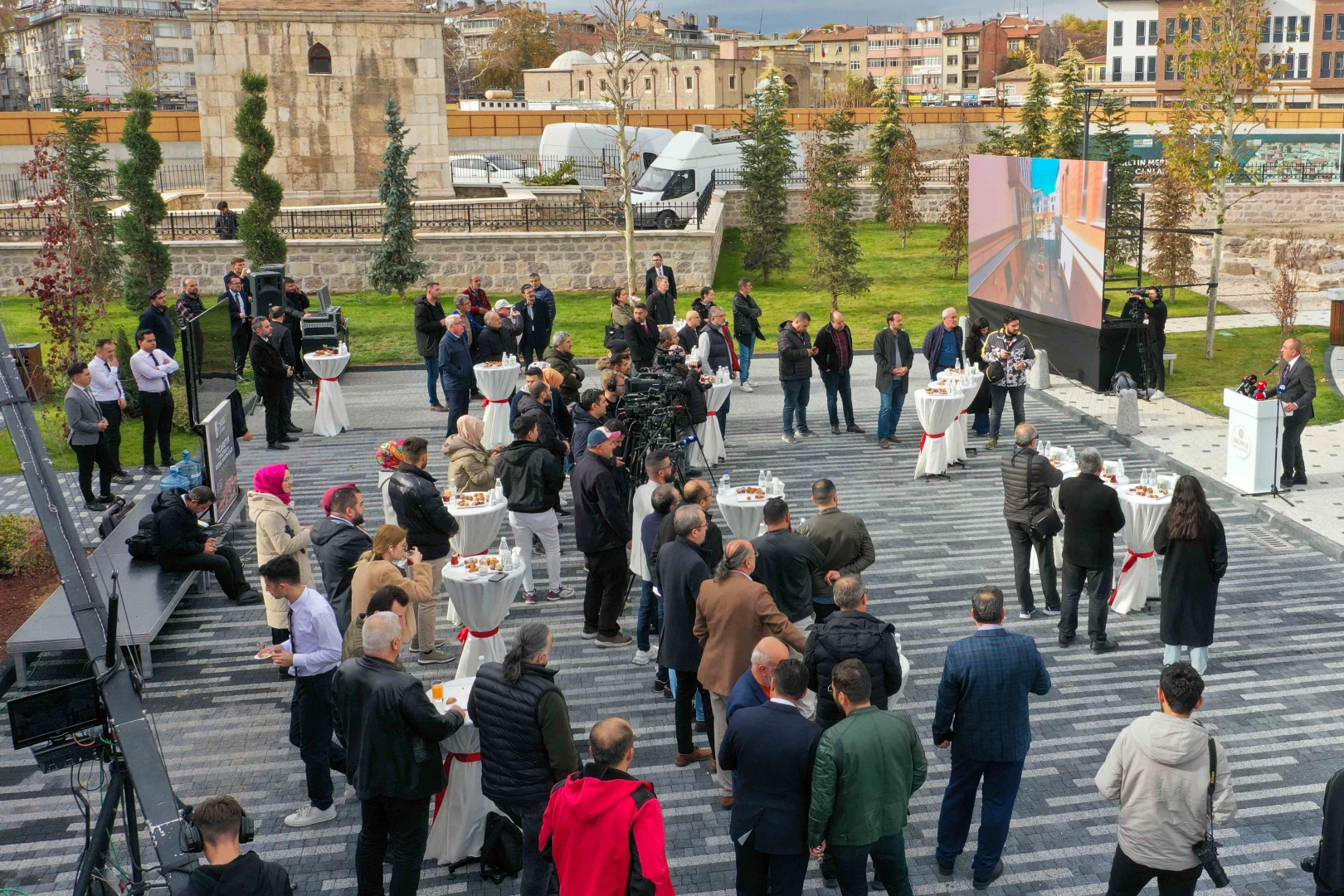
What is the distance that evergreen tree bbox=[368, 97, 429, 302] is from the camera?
80.0 feet

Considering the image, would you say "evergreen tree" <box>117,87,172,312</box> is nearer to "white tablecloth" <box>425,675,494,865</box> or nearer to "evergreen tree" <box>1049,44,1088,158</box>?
"white tablecloth" <box>425,675,494,865</box>

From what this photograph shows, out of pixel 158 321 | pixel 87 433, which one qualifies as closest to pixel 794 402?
pixel 158 321

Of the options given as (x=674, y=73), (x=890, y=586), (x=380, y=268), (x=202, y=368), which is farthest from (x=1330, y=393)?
(x=674, y=73)

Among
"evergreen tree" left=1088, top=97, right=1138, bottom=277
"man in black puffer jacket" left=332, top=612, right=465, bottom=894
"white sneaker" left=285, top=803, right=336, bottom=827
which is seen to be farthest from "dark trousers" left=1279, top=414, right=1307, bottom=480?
"evergreen tree" left=1088, top=97, right=1138, bottom=277

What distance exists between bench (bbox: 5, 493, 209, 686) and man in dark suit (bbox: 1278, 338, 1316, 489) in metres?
10.4

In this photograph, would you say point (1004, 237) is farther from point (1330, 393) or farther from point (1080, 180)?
point (1330, 393)

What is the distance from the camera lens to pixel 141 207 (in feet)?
67.8

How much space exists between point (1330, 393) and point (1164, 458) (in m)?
6.05

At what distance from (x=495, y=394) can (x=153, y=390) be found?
386cm

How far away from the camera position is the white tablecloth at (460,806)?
607 centimetres

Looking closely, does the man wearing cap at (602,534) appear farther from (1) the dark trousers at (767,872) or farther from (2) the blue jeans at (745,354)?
(2) the blue jeans at (745,354)

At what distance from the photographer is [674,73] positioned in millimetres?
87812

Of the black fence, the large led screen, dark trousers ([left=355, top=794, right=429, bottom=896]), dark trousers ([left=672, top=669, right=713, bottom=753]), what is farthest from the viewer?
the black fence

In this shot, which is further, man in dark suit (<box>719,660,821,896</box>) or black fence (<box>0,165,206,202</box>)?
black fence (<box>0,165,206,202</box>)
